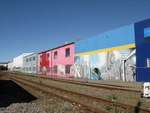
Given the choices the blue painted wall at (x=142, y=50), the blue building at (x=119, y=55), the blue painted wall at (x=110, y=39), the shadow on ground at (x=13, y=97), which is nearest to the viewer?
the shadow on ground at (x=13, y=97)

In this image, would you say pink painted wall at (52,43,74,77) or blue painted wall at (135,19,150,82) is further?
pink painted wall at (52,43,74,77)

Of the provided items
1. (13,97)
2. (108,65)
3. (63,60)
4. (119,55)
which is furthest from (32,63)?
(13,97)

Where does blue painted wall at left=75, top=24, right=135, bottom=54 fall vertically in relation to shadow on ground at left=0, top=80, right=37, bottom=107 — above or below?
above

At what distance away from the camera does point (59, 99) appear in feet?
40.8

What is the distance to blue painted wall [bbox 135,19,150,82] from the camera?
22.6 metres

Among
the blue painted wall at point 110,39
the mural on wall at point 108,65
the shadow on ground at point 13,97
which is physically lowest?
the shadow on ground at point 13,97

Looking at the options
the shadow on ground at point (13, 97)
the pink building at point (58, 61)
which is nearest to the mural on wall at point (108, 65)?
the pink building at point (58, 61)

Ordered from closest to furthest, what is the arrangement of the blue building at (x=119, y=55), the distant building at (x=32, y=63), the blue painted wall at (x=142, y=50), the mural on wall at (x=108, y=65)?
the blue painted wall at (x=142, y=50) → the blue building at (x=119, y=55) → the mural on wall at (x=108, y=65) → the distant building at (x=32, y=63)

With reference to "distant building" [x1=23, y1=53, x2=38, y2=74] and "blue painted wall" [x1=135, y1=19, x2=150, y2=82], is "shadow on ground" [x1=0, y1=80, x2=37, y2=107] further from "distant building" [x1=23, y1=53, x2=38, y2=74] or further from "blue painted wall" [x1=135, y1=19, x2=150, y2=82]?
"distant building" [x1=23, y1=53, x2=38, y2=74]

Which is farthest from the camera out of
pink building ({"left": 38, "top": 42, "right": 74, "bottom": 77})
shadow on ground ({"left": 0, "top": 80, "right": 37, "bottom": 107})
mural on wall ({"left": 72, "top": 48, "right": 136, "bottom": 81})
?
pink building ({"left": 38, "top": 42, "right": 74, "bottom": 77})

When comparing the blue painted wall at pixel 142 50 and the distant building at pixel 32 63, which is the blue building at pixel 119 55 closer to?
the blue painted wall at pixel 142 50

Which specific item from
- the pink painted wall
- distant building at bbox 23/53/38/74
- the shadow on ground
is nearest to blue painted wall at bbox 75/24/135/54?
the pink painted wall

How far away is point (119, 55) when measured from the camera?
26625 mm

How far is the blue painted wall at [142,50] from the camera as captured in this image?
2256 cm
